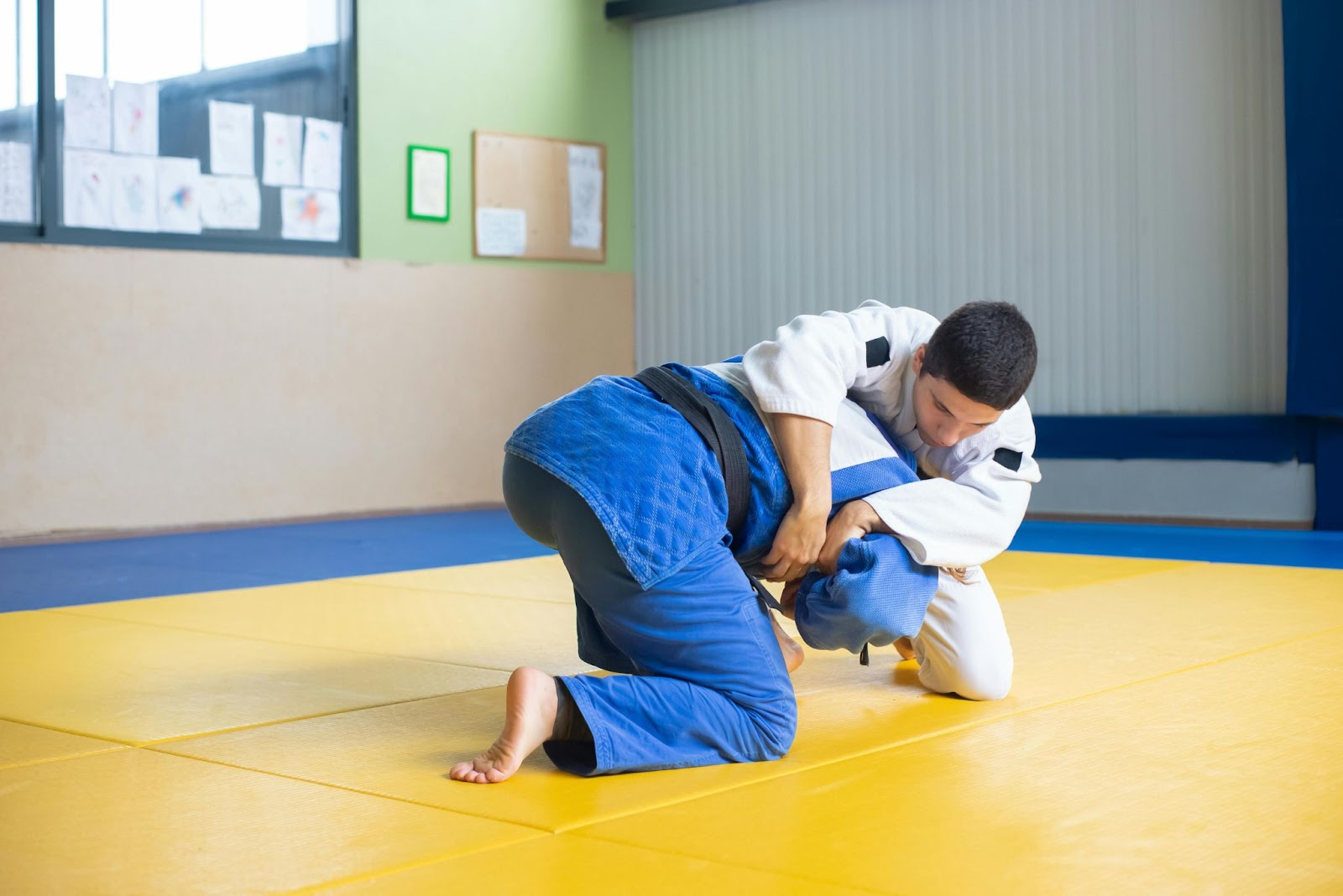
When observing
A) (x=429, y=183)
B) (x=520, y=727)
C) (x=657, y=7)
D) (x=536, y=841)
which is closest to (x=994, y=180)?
(x=657, y=7)

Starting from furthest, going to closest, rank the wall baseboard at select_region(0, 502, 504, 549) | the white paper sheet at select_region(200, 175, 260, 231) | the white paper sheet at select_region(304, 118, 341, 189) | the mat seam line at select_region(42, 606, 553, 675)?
the white paper sheet at select_region(304, 118, 341, 189) → the white paper sheet at select_region(200, 175, 260, 231) → the wall baseboard at select_region(0, 502, 504, 549) → the mat seam line at select_region(42, 606, 553, 675)

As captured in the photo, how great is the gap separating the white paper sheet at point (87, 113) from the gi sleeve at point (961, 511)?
4828 mm

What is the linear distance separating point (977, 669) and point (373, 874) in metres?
1.28

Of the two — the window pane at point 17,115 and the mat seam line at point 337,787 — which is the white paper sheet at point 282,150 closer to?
the window pane at point 17,115

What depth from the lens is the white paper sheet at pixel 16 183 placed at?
18.7ft

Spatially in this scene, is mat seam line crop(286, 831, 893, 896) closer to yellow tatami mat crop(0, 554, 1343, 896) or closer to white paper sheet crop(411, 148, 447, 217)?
yellow tatami mat crop(0, 554, 1343, 896)

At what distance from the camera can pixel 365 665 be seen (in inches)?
116

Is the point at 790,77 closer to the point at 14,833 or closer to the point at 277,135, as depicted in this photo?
the point at 277,135

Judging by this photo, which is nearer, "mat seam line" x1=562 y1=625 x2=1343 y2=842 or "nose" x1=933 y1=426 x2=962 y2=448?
"mat seam line" x1=562 y1=625 x2=1343 y2=842

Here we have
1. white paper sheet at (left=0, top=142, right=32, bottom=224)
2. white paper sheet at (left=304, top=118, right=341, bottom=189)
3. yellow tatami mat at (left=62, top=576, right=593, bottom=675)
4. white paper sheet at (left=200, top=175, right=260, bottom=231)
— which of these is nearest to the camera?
yellow tatami mat at (left=62, top=576, right=593, bottom=675)

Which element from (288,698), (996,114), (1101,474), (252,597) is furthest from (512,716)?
(996,114)

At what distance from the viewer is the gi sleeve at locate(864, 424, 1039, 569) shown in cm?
225

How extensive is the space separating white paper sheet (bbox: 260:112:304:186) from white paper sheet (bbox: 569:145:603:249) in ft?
5.52

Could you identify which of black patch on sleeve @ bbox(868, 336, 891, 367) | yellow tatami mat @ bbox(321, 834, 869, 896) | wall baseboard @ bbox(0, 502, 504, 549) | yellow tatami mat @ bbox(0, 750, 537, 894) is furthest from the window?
yellow tatami mat @ bbox(321, 834, 869, 896)
